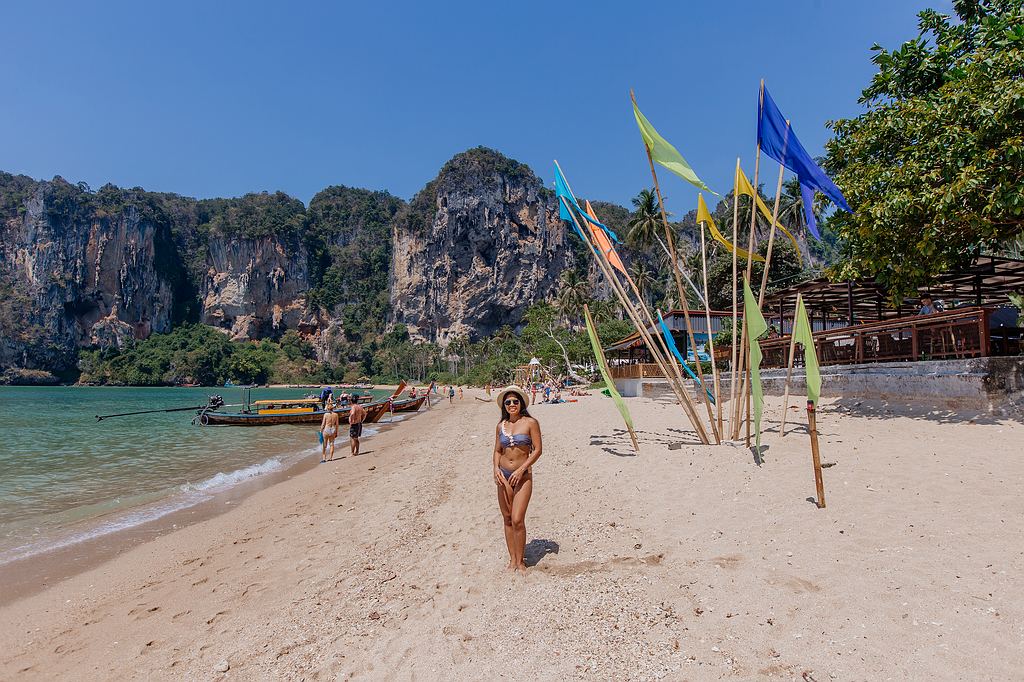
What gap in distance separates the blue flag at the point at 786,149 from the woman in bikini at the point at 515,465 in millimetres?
6289

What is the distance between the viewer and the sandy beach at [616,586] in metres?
3.06

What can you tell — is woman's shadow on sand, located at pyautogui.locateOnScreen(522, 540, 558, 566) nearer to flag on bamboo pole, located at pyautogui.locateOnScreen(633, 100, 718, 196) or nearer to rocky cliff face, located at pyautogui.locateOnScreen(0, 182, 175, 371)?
flag on bamboo pole, located at pyautogui.locateOnScreen(633, 100, 718, 196)

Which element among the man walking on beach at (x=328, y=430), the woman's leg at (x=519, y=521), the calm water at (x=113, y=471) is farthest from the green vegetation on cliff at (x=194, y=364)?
the woman's leg at (x=519, y=521)

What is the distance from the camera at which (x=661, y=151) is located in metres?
8.48

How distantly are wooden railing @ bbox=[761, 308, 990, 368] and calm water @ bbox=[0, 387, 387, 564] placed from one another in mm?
14761

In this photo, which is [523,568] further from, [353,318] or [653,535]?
[353,318]

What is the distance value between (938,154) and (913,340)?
3.69 m

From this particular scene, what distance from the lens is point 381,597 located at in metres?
4.30

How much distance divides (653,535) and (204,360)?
395ft

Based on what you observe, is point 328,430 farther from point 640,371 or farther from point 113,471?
point 640,371

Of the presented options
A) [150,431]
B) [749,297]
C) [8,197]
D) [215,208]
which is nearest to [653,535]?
[749,297]

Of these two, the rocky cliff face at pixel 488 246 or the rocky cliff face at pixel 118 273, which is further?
the rocky cliff face at pixel 118 273

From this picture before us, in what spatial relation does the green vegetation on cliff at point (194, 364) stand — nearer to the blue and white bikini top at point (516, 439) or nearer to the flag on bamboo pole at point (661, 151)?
the flag on bamboo pole at point (661, 151)

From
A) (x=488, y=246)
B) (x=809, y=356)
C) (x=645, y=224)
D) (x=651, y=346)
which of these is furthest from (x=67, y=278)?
(x=809, y=356)
